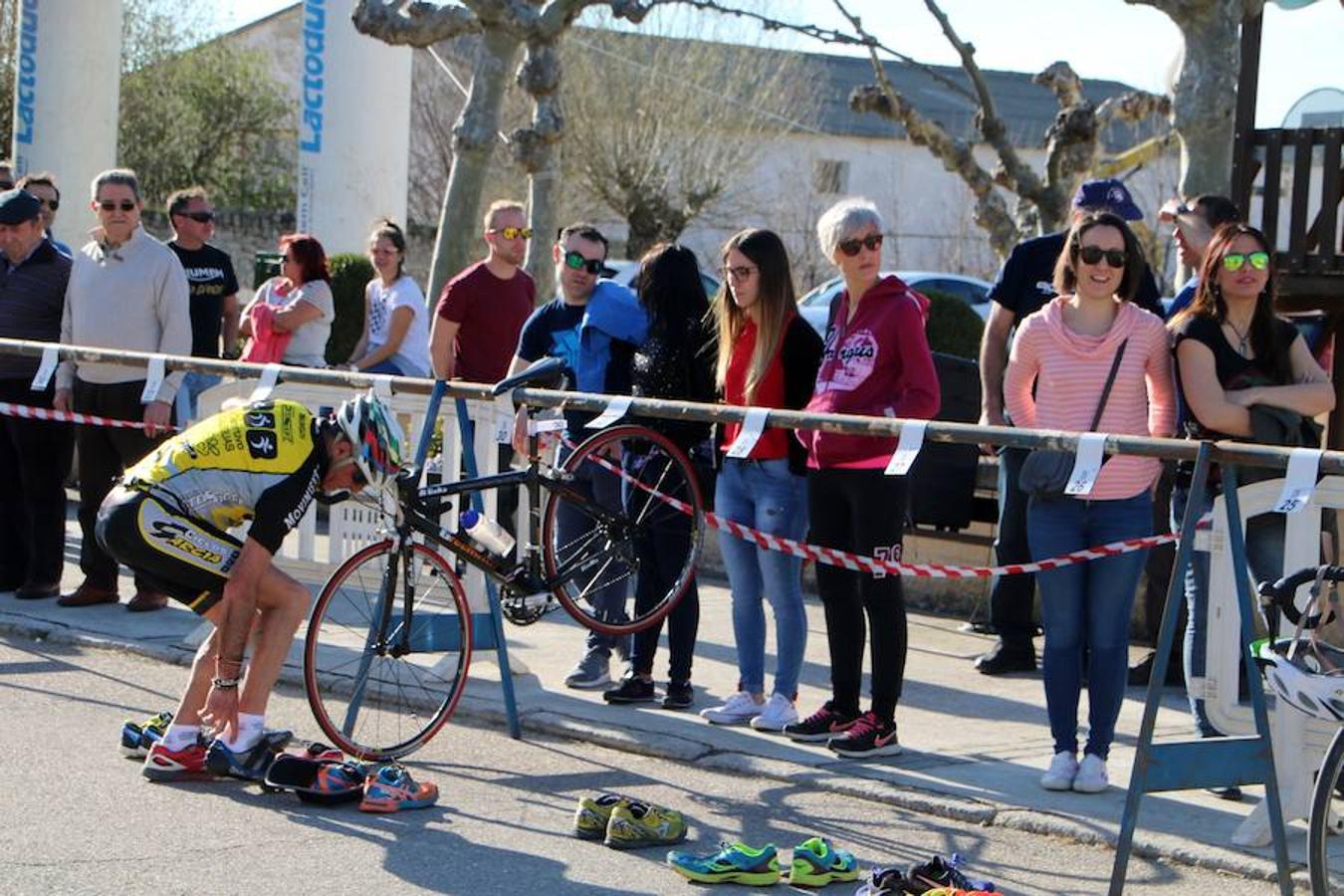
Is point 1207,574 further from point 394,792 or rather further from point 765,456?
point 394,792

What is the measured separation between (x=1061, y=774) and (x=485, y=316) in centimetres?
424

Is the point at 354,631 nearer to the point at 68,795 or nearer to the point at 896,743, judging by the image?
the point at 68,795

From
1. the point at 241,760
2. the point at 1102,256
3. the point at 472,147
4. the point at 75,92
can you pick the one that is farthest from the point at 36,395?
the point at 75,92

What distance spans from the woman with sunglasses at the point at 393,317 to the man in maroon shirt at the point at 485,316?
1649 millimetres

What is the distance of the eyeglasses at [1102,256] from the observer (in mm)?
6586

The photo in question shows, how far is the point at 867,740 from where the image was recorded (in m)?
7.25

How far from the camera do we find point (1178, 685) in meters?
8.61

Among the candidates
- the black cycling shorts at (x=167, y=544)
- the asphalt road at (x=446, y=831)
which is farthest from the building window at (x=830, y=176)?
the black cycling shorts at (x=167, y=544)

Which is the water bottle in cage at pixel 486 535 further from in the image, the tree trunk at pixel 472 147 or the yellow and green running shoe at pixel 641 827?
the tree trunk at pixel 472 147

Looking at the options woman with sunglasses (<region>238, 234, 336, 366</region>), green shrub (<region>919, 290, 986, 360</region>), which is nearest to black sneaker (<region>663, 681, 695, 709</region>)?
woman with sunglasses (<region>238, 234, 336, 366</region>)

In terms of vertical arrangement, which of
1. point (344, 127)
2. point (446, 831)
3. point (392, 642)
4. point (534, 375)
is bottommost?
point (446, 831)

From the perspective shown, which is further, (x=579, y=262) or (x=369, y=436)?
(x=579, y=262)

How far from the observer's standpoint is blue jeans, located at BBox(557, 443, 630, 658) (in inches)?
303

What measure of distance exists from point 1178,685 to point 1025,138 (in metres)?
45.5
